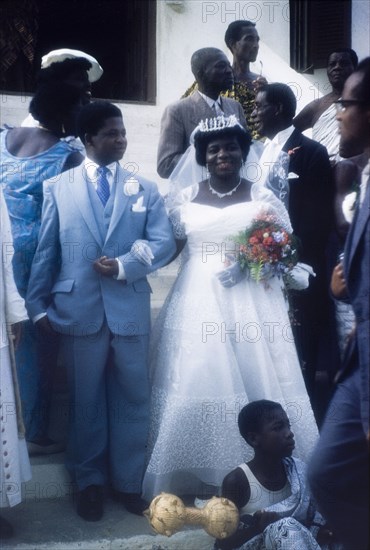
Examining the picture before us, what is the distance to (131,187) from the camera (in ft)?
16.2

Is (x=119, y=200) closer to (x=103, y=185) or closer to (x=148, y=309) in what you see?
(x=103, y=185)

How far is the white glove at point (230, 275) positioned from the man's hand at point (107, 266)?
581 mm

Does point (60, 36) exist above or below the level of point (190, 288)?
above

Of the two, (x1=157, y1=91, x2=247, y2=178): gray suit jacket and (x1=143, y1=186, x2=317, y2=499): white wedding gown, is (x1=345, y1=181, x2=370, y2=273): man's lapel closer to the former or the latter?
(x1=143, y1=186, x2=317, y2=499): white wedding gown

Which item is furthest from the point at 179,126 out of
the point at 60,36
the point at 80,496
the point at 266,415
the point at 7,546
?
the point at 60,36

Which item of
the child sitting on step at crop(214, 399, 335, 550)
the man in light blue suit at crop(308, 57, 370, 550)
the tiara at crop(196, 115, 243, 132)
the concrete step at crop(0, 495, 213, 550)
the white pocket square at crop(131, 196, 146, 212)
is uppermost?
the tiara at crop(196, 115, 243, 132)

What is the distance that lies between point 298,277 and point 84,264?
1181 millimetres

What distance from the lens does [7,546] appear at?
440cm

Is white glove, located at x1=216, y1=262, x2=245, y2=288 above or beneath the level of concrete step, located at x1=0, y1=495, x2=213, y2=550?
above

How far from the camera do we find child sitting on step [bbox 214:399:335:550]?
422 centimetres

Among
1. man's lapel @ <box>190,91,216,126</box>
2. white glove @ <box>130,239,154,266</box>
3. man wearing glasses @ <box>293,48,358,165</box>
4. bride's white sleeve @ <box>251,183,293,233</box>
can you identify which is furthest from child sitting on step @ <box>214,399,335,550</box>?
man wearing glasses @ <box>293,48,358,165</box>

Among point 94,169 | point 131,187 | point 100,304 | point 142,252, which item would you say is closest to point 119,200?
point 131,187

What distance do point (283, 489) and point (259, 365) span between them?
0.70m

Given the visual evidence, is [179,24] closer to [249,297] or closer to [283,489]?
[249,297]
